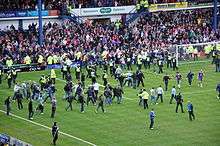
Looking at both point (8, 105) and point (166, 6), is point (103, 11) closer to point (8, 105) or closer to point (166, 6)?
point (166, 6)

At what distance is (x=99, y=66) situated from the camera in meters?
64.9

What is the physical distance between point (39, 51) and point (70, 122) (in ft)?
64.4

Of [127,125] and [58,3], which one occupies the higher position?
[58,3]

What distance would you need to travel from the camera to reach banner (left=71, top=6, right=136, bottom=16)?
249 feet

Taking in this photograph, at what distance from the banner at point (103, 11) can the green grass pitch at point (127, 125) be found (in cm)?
2152

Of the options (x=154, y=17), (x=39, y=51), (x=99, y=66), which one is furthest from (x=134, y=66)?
(x=154, y=17)

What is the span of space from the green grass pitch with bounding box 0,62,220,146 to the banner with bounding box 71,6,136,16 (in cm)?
2152

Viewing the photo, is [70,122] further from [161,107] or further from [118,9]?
[118,9]

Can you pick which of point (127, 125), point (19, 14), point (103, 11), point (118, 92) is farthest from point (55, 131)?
point (103, 11)

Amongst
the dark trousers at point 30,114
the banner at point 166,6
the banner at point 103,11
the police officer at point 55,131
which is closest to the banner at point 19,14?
the banner at point 103,11

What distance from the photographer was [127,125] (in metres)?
46.3

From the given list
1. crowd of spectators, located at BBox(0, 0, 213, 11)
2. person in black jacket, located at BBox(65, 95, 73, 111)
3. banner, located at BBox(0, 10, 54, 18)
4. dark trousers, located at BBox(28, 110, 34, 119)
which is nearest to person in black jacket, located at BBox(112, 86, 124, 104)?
person in black jacket, located at BBox(65, 95, 73, 111)

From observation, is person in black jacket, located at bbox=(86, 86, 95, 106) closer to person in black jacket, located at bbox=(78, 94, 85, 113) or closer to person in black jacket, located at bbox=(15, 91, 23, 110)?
person in black jacket, located at bbox=(78, 94, 85, 113)

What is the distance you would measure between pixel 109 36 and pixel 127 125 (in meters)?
27.1
